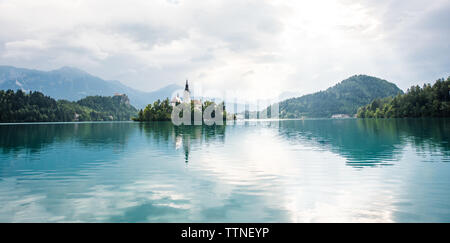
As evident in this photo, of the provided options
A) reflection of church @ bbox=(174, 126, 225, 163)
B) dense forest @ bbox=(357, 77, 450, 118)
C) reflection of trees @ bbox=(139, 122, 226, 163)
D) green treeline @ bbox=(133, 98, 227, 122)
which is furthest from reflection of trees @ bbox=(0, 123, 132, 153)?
dense forest @ bbox=(357, 77, 450, 118)

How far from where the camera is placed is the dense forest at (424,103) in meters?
128

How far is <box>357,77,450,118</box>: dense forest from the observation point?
421 feet

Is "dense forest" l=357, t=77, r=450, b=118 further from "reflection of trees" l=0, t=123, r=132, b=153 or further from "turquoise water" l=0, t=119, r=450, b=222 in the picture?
"reflection of trees" l=0, t=123, r=132, b=153

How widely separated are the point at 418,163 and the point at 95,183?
2203 cm

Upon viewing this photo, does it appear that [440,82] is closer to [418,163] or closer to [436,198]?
[418,163]

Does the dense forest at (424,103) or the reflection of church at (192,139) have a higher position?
the dense forest at (424,103)

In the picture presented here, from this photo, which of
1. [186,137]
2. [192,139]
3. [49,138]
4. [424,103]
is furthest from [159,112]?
[424,103]

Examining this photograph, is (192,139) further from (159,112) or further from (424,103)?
(424,103)

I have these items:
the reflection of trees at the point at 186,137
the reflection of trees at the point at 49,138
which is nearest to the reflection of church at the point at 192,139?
the reflection of trees at the point at 186,137

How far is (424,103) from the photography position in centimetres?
14075

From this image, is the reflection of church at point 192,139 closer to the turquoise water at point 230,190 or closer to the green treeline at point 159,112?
the turquoise water at point 230,190

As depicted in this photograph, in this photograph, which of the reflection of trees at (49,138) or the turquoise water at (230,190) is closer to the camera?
the turquoise water at (230,190)

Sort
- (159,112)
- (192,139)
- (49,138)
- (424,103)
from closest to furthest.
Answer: (192,139) → (49,138) → (424,103) → (159,112)

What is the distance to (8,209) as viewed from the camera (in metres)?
11.2
